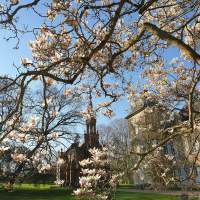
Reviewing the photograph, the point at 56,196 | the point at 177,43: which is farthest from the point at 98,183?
the point at 56,196

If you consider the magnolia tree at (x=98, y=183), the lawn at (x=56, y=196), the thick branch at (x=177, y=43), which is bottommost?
the lawn at (x=56, y=196)

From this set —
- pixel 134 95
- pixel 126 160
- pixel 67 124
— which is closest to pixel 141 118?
pixel 134 95

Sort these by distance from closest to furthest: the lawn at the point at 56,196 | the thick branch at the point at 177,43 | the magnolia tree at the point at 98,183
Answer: the thick branch at the point at 177,43 < the magnolia tree at the point at 98,183 < the lawn at the point at 56,196

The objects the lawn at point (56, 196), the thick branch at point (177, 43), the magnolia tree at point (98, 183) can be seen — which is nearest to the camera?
the thick branch at point (177, 43)

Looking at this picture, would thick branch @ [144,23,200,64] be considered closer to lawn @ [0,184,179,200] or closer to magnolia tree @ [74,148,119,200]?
magnolia tree @ [74,148,119,200]

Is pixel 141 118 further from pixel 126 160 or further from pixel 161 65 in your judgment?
pixel 126 160

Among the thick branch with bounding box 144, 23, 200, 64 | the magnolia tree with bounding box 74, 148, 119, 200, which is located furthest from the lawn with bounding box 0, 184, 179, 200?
the thick branch with bounding box 144, 23, 200, 64

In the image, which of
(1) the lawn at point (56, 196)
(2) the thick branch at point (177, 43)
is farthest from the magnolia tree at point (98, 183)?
(1) the lawn at point (56, 196)

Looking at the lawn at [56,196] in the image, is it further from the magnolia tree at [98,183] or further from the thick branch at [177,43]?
the thick branch at [177,43]

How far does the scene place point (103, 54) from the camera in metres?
8.45

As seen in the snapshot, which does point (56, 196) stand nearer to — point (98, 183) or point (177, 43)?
point (98, 183)

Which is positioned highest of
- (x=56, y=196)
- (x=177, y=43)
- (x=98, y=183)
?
(x=177, y=43)

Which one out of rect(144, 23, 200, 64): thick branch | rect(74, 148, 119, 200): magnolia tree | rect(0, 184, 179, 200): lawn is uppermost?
rect(144, 23, 200, 64): thick branch

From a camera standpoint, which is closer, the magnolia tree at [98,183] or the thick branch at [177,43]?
the thick branch at [177,43]
